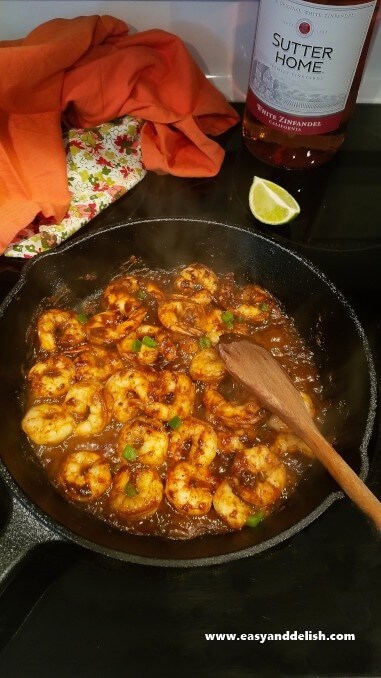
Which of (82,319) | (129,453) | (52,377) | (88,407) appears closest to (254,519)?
(129,453)

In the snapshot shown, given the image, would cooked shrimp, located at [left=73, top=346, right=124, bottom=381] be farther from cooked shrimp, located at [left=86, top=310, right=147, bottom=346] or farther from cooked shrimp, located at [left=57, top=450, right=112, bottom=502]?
cooked shrimp, located at [left=57, top=450, right=112, bottom=502]

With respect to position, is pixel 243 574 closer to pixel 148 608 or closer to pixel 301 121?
pixel 148 608

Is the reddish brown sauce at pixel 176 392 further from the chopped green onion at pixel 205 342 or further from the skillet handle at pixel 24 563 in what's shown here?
the skillet handle at pixel 24 563

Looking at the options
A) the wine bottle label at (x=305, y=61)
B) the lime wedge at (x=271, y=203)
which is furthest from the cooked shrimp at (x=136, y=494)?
the wine bottle label at (x=305, y=61)

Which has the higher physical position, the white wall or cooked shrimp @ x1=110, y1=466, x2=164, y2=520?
the white wall

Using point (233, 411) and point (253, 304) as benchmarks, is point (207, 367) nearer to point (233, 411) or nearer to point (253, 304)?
point (233, 411)

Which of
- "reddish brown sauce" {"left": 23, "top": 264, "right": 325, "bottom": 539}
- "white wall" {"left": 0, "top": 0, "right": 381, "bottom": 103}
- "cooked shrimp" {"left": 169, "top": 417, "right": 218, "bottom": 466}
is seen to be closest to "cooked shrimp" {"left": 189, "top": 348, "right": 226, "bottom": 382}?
"reddish brown sauce" {"left": 23, "top": 264, "right": 325, "bottom": 539}

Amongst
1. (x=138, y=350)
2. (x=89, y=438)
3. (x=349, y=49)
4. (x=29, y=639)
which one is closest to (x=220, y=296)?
(x=138, y=350)
